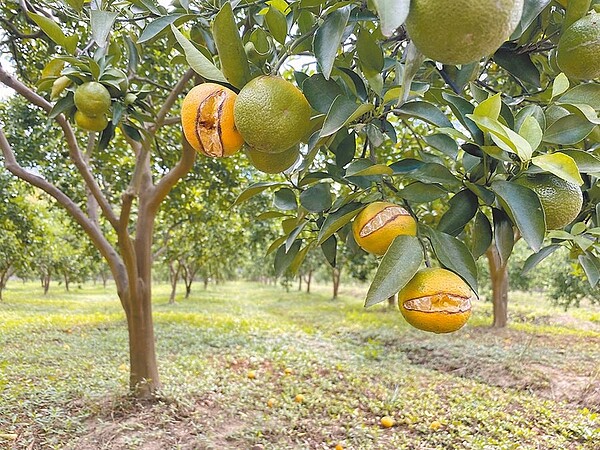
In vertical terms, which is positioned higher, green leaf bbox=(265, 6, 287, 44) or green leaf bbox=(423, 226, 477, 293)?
green leaf bbox=(265, 6, 287, 44)

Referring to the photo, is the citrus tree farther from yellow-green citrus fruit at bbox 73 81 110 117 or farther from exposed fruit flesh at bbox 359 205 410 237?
yellow-green citrus fruit at bbox 73 81 110 117

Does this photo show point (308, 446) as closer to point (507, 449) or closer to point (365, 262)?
point (507, 449)

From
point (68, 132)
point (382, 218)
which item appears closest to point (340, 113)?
point (382, 218)

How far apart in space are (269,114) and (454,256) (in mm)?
431

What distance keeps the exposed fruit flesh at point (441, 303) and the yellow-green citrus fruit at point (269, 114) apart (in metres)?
0.37

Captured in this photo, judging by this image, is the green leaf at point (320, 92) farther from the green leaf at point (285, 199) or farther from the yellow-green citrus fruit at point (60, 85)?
the yellow-green citrus fruit at point (60, 85)

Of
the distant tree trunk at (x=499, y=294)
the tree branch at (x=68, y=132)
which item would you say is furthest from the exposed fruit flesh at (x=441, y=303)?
the distant tree trunk at (x=499, y=294)

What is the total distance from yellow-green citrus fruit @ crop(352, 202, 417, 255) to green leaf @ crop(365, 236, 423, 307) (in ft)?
0.24

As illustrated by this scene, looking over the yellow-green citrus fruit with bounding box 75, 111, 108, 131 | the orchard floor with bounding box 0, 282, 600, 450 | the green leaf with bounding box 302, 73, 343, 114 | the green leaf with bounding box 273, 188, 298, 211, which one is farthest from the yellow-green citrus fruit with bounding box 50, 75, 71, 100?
the orchard floor with bounding box 0, 282, 600, 450

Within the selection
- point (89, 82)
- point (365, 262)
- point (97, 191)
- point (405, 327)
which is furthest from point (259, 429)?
point (365, 262)

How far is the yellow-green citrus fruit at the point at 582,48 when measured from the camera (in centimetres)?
81

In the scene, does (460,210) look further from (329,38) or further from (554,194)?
(329,38)

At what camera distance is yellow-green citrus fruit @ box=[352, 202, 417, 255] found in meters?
0.85

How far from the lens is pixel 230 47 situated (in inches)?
30.6
